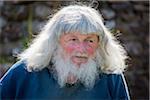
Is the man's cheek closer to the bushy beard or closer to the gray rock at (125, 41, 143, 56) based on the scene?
the bushy beard

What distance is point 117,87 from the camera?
162 inches

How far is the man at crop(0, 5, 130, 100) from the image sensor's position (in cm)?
398

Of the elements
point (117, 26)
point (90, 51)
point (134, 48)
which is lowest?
point (90, 51)

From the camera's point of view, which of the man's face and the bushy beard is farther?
the bushy beard

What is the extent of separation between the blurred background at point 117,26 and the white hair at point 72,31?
2961mm

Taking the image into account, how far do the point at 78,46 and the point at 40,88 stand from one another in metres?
0.41

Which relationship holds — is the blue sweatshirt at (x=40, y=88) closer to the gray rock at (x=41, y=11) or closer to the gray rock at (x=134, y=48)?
the gray rock at (x=41, y=11)

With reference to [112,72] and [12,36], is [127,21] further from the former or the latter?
[112,72]

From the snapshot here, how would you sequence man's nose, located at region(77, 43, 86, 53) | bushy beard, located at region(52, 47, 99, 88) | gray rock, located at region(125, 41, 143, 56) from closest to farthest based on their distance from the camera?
man's nose, located at region(77, 43, 86, 53) → bushy beard, located at region(52, 47, 99, 88) → gray rock, located at region(125, 41, 143, 56)

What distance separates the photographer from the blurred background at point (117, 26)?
23.8ft

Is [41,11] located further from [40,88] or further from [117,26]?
[40,88]

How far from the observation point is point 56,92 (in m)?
4.04

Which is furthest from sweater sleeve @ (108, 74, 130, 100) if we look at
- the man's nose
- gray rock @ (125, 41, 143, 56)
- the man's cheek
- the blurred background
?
gray rock @ (125, 41, 143, 56)

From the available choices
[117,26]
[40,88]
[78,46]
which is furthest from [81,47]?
[117,26]
